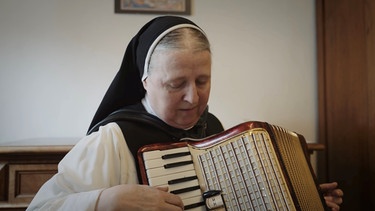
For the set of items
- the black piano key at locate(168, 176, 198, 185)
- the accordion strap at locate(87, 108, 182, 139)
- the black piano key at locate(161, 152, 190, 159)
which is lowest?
the black piano key at locate(168, 176, 198, 185)

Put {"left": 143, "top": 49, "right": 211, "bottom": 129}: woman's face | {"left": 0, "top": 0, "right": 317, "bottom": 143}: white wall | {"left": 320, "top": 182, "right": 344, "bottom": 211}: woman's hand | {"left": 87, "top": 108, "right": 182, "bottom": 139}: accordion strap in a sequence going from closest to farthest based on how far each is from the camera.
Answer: {"left": 143, "top": 49, "right": 211, "bottom": 129}: woman's face < {"left": 87, "top": 108, "right": 182, "bottom": 139}: accordion strap < {"left": 320, "top": 182, "right": 344, "bottom": 211}: woman's hand < {"left": 0, "top": 0, "right": 317, "bottom": 143}: white wall

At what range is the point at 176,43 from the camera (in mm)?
733

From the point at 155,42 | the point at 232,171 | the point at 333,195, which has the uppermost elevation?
the point at 155,42

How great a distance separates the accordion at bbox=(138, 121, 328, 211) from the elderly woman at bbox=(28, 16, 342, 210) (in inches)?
2.4

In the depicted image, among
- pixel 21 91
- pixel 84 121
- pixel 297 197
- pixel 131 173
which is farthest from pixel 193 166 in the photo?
pixel 21 91

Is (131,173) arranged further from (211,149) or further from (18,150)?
(18,150)

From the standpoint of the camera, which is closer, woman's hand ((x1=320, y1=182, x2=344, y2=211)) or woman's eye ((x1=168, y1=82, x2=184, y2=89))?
woman's eye ((x1=168, y1=82, x2=184, y2=89))

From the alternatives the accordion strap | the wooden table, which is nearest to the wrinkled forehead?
the accordion strap

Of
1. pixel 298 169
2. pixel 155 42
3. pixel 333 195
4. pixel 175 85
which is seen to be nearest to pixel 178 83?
pixel 175 85

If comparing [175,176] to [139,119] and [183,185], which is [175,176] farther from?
[139,119]

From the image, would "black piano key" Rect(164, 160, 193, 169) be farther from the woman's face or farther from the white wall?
the white wall

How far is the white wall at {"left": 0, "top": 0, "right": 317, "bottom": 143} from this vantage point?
1532mm

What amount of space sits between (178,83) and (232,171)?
0.28m

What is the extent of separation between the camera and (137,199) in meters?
0.62
